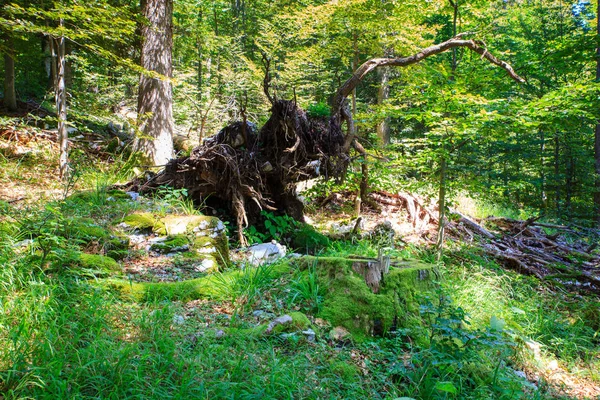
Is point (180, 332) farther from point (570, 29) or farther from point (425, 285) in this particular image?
point (570, 29)

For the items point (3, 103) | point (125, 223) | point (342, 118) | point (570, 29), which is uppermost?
point (570, 29)

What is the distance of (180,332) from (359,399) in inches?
52.4

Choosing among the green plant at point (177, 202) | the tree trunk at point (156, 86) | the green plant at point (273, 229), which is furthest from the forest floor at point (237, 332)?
the tree trunk at point (156, 86)

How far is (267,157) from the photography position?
582cm

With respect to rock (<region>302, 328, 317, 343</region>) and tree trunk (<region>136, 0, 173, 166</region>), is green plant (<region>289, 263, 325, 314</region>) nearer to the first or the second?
rock (<region>302, 328, 317, 343</region>)

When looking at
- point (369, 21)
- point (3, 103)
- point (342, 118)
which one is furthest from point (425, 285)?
point (3, 103)

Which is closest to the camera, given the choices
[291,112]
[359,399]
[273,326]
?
[359,399]

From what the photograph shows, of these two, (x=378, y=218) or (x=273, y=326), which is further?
(x=378, y=218)

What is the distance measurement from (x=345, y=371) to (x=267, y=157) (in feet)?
13.1

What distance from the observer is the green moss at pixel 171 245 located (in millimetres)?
4559

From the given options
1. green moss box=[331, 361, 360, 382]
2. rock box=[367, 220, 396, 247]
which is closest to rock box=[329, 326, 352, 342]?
green moss box=[331, 361, 360, 382]

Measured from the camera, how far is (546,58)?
5.41m

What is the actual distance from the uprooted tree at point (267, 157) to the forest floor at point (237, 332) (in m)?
1.12

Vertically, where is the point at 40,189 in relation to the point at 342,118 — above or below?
below
